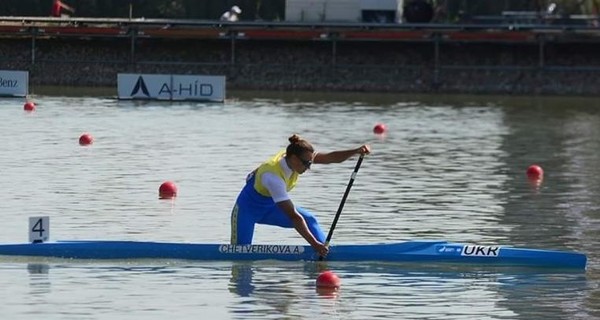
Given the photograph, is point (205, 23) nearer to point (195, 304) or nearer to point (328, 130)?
point (328, 130)

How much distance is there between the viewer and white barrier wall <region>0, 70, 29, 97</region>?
51938 mm

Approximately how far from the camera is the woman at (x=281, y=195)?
56.5ft

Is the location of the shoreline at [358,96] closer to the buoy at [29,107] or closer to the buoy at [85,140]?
the buoy at [29,107]

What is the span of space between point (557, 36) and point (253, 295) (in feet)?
154

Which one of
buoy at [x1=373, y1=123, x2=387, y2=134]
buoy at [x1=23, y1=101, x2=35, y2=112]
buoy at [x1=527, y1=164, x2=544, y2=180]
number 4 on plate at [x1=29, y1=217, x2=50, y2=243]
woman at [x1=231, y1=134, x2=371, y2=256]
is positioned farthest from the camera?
buoy at [x1=23, y1=101, x2=35, y2=112]

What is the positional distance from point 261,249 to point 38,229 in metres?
2.65

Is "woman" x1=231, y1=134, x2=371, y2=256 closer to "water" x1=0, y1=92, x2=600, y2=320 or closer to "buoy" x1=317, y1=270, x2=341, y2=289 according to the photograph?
"water" x1=0, y1=92, x2=600, y2=320

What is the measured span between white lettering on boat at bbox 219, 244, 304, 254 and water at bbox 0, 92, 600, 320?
0.16 meters

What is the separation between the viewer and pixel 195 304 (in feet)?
51.8

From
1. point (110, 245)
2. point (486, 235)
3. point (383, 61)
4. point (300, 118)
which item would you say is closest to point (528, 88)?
point (383, 61)

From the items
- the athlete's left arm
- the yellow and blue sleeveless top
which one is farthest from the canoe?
the athlete's left arm

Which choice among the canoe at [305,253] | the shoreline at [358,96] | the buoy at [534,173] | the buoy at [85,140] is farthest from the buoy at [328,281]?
the shoreline at [358,96]

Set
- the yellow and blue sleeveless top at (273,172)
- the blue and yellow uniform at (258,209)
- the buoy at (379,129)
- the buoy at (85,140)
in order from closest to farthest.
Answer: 1. the yellow and blue sleeveless top at (273,172)
2. the blue and yellow uniform at (258,209)
3. the buoy at (85,140)
4. the buoy at (379,129)

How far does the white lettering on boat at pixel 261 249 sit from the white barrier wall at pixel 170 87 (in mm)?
33593
